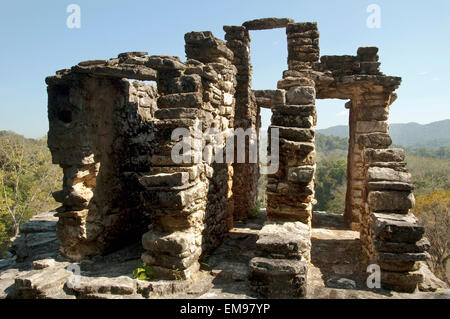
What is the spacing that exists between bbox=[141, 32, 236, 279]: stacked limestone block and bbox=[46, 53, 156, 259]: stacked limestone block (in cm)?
92

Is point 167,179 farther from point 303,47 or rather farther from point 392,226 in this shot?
point 303,47

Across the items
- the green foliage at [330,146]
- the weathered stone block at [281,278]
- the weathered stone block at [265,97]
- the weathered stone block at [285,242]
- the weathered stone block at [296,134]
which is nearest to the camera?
the weathered stone block at [281,278]

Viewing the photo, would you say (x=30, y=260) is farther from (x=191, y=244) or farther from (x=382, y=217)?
(x=382, y=217)

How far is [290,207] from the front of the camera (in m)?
5.24

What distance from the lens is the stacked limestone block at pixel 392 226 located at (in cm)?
464

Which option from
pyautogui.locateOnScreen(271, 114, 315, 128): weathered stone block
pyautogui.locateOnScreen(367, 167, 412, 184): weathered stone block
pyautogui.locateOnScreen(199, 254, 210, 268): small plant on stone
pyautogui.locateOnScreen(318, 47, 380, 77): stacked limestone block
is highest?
pyautogui.locateOnScreen(318, 47, 380, 77): stacked limestone block

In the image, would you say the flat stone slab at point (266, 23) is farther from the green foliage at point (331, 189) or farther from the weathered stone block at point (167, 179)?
the green foliage at point (331, 189)

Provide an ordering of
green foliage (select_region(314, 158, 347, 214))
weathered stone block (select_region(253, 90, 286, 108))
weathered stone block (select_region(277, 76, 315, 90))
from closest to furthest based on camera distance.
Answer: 1. weathered stone block (select_region(277, 76, 315, 90))
2. weathered stone block (select_region(253, 90, 286, 108))
3. green foliage (select_region(314, 158, 347, 214))

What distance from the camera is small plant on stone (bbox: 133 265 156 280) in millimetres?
4895

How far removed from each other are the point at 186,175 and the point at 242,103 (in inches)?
160

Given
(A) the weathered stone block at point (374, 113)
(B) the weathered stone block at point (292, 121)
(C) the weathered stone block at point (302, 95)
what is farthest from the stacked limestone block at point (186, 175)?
(A) the weathered stone block at point (374, 113)

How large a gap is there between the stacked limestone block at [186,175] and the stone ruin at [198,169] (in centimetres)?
2

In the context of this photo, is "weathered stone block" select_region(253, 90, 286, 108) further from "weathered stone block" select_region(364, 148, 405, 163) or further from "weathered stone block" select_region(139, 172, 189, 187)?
"weathered stone block" select_region(139, 172, 189, 187)

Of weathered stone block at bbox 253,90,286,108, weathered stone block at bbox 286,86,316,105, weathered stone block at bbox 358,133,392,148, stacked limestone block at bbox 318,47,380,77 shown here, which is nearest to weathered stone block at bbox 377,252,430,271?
weathered stone block at bbox 358,133,392,148
